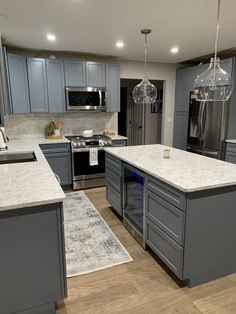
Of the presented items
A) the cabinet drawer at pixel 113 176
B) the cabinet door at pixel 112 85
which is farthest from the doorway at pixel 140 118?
the cabinet drawer at pixel 113 176

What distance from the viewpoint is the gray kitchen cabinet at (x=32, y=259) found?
4.90 ft

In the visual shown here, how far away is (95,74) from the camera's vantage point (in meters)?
4.43

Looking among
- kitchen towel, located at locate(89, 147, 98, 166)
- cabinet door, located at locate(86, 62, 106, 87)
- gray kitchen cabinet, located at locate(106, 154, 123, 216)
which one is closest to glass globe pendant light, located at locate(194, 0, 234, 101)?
gray kitchen cabinet, located at locate(106, 154, 123, 216)

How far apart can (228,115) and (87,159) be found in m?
2.60

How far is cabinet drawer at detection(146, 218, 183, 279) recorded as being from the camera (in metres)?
1.89

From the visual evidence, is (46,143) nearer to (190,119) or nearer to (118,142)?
(118,142)

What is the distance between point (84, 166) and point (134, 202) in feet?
5.68

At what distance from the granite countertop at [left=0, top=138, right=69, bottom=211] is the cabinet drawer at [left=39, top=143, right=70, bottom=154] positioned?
1.53 metres

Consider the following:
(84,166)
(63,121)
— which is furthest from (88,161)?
(63,121)

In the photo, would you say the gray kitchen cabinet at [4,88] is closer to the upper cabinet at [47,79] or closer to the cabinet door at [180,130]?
the upper cabinet at [47,79]

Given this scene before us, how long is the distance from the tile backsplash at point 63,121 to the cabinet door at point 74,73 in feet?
2.15

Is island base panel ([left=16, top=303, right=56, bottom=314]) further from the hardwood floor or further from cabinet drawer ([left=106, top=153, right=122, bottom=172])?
cabinet drawer ([left=106, top=153, right=122, bottom=172])

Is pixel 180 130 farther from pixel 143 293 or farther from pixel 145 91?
pixel 143 293

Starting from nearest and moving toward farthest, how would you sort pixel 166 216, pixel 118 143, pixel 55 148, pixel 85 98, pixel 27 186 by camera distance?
pixel 27 186 → pixel 166 216 → pixel 55 148 → pixel 85 98 → pixel 118 143
